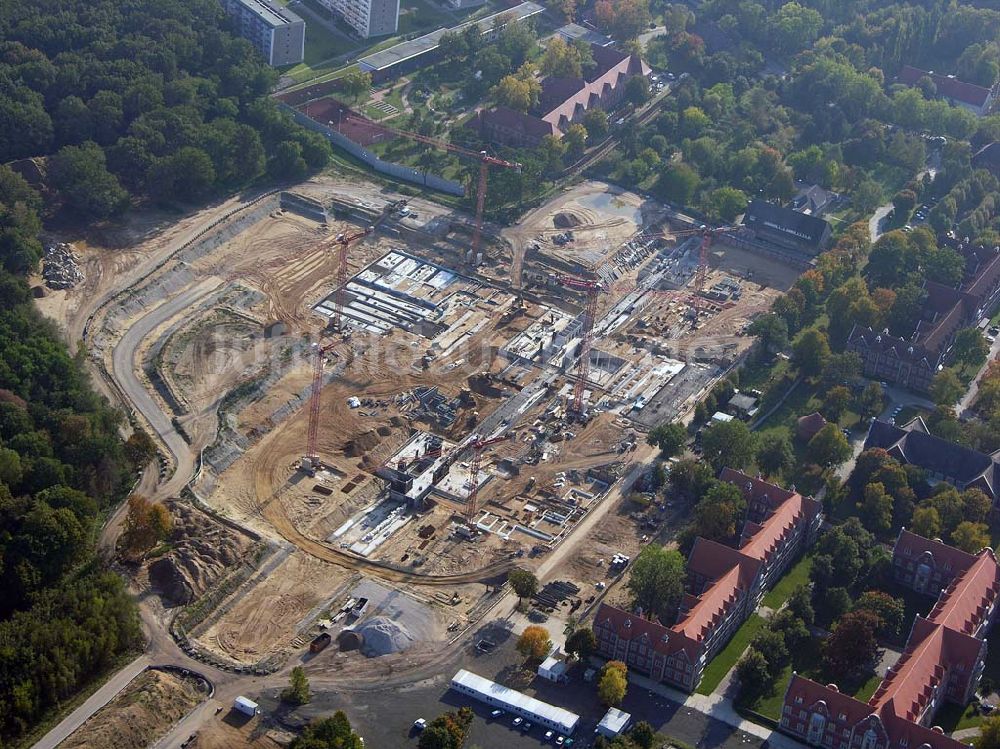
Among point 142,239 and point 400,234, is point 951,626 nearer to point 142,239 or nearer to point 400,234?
point 400,234

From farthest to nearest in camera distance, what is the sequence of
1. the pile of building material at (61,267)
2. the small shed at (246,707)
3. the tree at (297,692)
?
the pile of building material at (61,267) < the tree at (297,692) < the small shed at (246,707)

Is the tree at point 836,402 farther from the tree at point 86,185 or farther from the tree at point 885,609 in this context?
the tree at point 86,185

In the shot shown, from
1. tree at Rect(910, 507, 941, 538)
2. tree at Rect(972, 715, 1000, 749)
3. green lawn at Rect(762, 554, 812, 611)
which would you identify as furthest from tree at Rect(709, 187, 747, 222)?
tree at Rect(972, 715, 1000, 749)

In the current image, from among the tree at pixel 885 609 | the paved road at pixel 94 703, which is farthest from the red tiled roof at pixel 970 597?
the paved road at pixel 94 703

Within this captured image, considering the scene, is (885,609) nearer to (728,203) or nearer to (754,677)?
(754,677)

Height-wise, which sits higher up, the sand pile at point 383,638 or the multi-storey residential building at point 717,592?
the multi-storey residential building at point 717,592
